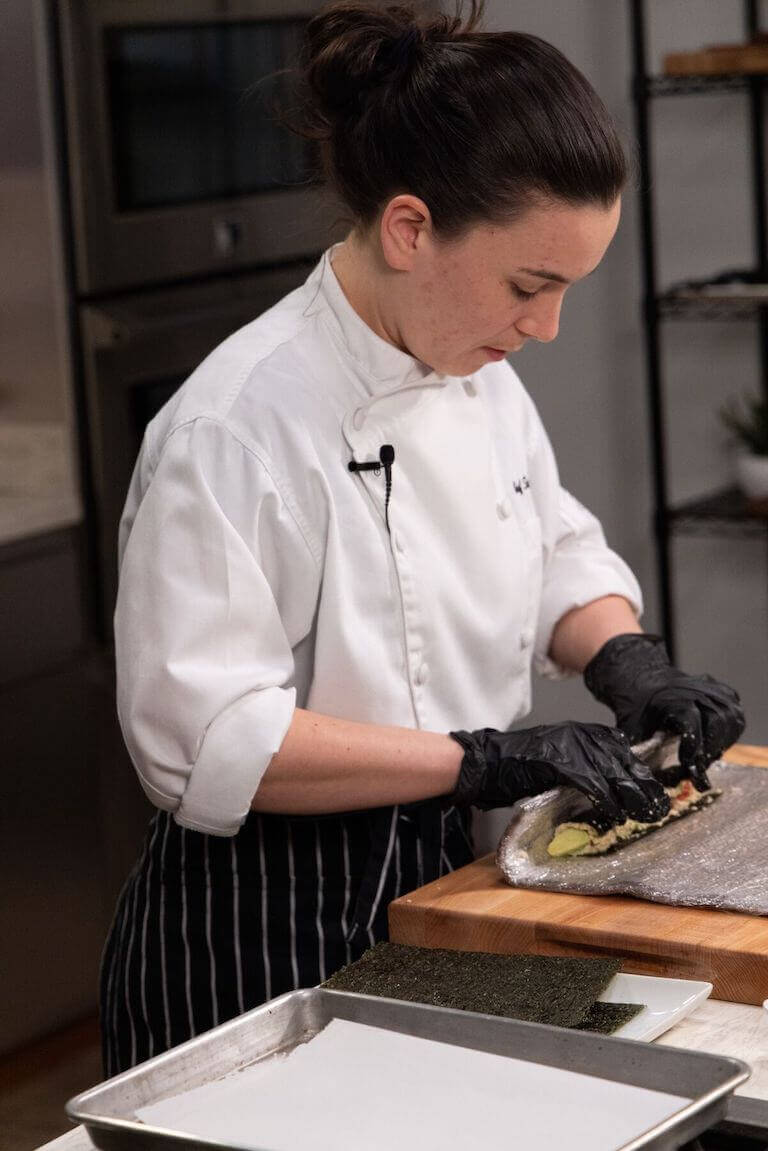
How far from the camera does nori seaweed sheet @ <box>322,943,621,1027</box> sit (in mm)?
1180

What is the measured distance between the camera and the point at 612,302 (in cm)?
337

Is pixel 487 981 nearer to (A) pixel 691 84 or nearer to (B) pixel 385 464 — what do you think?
(B) pixel 385 464

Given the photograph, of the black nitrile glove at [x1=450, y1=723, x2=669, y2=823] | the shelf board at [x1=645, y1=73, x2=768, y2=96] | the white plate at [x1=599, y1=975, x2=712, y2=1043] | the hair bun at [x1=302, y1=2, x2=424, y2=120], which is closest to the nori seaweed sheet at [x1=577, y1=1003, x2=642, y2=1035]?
the white plate at [x1=599, y1=975, x2=712, y2=1043]

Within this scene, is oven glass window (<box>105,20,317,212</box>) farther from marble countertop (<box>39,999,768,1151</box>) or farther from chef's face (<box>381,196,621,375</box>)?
marble countertop (<box>39,999,768,1151</box>)

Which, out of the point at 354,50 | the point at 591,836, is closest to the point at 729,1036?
the point at 591,836

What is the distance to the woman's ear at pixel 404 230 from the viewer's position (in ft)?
4.74

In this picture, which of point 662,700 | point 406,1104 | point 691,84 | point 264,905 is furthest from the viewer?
point 691,84

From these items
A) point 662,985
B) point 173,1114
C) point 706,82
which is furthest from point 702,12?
point 173,1114

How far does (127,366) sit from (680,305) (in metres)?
1.25

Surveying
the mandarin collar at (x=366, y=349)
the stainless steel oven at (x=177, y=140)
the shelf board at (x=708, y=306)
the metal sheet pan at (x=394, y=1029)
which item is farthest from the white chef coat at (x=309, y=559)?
the shelf board at (x=708, y=306)

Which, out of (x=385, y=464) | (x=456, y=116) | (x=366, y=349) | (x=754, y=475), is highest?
(x=456, y=116)

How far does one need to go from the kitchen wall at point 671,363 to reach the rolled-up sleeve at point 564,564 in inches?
53.3

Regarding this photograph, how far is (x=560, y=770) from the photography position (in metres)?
1.47

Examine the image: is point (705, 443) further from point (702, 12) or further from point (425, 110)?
point (425, 110)
